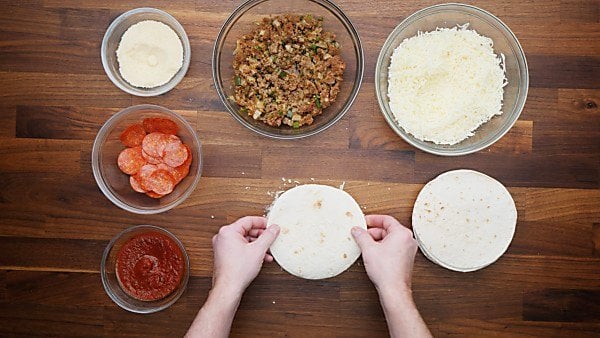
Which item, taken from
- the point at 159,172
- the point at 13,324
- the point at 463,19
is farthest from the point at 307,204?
the point at 13,324

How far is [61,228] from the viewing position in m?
2.12

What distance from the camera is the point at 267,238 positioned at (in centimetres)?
196

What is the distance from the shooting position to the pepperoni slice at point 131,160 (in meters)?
2.02

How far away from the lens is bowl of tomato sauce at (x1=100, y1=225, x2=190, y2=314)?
80.4 inches

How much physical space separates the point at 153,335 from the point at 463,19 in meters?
1.68

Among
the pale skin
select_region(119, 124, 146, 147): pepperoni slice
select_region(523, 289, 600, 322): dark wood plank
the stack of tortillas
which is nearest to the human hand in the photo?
the pale skin

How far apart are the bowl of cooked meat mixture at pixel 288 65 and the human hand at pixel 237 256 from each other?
1.22 ft

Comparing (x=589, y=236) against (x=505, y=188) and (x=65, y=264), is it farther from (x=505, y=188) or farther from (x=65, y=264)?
(x=65, y=264)

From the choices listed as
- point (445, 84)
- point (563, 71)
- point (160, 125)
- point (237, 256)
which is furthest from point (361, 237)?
point (563, 71)

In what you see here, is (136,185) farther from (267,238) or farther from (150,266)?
(267,238)

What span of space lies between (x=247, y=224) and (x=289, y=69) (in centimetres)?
58

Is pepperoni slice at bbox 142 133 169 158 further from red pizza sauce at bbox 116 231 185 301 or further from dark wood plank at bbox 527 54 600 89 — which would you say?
dark wood plank at bbox 527 54 600 89

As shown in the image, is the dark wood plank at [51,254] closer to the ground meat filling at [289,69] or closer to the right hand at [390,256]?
the ground meat filling at [289,69]

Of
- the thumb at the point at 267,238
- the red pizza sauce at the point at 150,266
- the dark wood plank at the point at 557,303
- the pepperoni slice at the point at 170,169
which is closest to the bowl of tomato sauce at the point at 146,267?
the red pizza sauce at the point at 150,266
